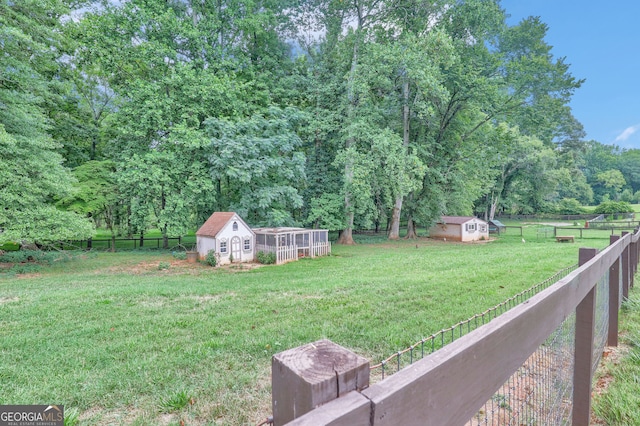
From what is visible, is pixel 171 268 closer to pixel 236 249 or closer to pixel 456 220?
pixel 236 249

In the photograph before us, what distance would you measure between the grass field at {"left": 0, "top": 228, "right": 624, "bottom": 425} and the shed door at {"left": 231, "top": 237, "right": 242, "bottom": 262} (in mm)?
4938

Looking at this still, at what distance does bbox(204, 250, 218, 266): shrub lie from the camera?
12553 mm

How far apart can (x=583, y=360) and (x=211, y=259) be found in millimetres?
12214

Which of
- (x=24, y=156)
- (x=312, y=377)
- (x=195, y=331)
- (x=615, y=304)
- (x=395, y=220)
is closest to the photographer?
(x=312, y=377)

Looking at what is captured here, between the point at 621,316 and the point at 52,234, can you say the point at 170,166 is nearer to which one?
the point at 52,234

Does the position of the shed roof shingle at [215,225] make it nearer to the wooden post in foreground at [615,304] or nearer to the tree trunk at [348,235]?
the tree trunk at [348,235]

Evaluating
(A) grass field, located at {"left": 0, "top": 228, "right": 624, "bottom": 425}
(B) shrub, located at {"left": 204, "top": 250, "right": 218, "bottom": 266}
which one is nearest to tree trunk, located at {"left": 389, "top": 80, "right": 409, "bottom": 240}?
(B) shrub, located at {"left": 204, "top": 250, "right": 218, "bottom": 266}

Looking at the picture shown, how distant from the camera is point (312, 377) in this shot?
60 cm

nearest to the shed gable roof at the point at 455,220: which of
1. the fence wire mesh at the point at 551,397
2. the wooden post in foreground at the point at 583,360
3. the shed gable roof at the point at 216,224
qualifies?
the shed gable roof at the point at 216,224

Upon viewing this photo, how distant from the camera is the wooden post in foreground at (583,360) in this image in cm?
194

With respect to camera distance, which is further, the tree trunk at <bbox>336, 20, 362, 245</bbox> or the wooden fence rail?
the tree trunk at <bbox>336, 20, 362, 245</bbox>

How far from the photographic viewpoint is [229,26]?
18938 millimetres

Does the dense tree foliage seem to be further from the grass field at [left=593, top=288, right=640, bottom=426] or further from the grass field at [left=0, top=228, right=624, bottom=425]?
the grass field at [left=593, top=288, right=640, bottom=426]

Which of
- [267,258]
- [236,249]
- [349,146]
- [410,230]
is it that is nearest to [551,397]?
[267,258]
